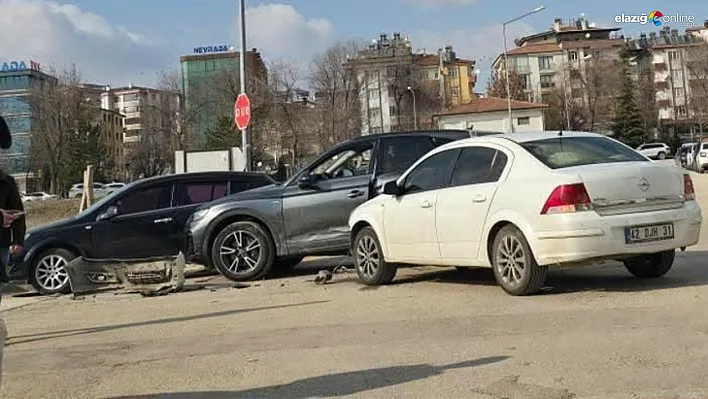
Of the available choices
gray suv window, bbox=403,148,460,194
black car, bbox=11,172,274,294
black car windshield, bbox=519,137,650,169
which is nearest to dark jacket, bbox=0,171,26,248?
black car windshield, bbox=519,137,650,169

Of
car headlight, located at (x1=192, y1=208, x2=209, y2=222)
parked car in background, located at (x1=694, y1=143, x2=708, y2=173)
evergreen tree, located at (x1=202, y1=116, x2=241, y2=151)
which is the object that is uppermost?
evergreen tree, located at (x1=202, y1=116, x2=241, y2=151)

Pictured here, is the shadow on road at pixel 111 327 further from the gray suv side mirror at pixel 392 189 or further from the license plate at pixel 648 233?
Answer: the license plate at pixel 648 233

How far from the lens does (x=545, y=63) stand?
4756 inches

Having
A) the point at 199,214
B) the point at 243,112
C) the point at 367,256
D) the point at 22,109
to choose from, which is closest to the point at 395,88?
the point at 22,109

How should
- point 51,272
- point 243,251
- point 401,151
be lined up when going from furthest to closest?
point 51,272, point 243,251, point 401,151

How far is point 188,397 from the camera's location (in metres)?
5.33

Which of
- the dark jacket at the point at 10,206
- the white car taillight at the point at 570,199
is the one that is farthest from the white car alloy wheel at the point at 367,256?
the dark jacket at the point at 10,206

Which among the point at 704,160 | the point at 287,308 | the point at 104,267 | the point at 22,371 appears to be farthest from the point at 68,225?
the point at 704,160

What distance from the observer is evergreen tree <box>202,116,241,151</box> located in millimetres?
61844

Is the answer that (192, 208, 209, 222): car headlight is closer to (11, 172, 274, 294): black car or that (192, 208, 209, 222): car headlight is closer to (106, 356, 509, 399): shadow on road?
(11, 172, 274, 294): black car

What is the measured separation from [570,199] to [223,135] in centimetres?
5810

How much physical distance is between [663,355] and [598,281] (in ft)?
11.3

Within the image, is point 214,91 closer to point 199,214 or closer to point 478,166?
point 199,214

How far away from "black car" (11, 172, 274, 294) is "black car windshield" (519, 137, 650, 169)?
6.04 metres
